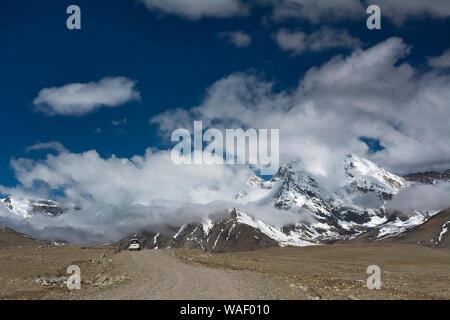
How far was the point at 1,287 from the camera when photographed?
1105 inches

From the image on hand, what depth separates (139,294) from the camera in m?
22.9

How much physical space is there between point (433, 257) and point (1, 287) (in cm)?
7314

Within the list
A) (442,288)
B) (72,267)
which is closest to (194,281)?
(72,267)
